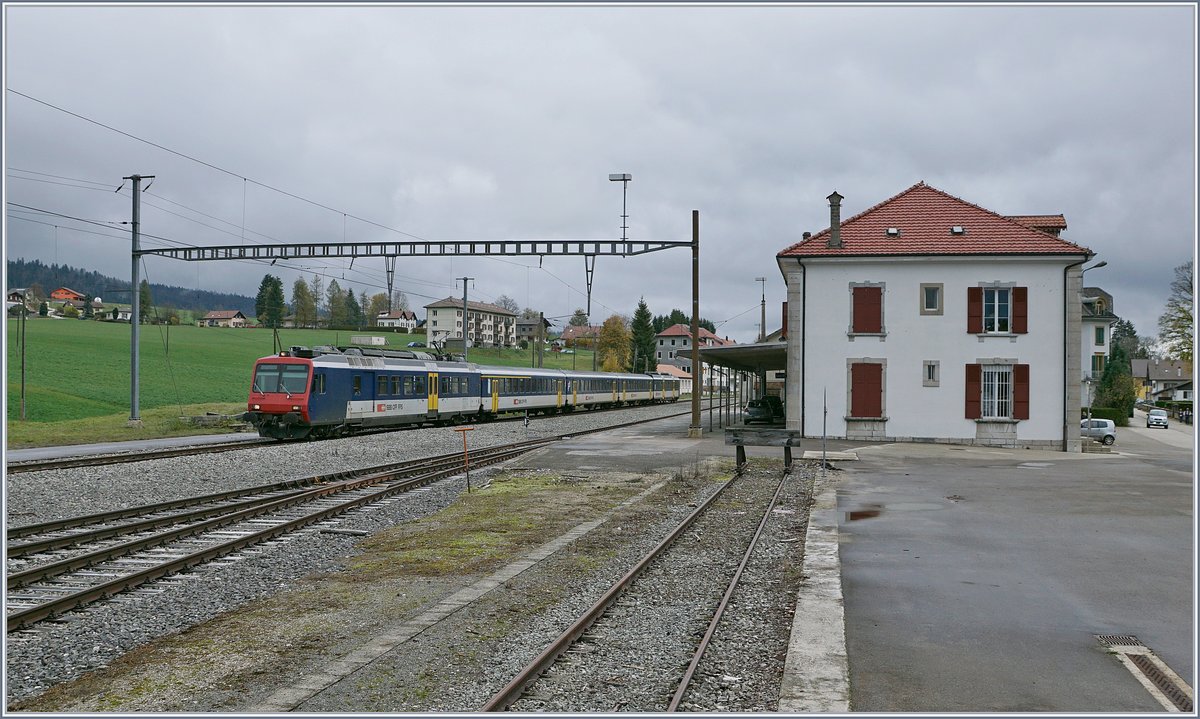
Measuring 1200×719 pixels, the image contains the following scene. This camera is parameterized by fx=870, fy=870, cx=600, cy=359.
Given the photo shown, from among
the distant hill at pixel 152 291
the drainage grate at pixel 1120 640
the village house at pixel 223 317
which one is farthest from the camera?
the village house at pixel 223 317

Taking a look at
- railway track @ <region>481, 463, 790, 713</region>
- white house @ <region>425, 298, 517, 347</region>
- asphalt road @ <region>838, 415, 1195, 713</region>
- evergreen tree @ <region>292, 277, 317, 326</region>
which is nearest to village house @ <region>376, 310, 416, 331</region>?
white house @ <region>425, 298, 517, 347</region>

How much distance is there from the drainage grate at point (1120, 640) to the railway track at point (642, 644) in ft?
9.95

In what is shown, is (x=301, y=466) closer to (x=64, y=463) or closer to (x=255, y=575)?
(x=64, y=463)

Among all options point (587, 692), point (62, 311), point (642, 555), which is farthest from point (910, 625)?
point (62, 311)

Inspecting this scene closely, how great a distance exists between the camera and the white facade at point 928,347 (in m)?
27.5

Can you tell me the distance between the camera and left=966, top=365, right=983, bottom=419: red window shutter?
27.8 metres

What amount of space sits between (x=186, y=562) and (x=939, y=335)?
24.3m

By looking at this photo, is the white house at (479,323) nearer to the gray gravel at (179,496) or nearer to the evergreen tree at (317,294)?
the evergreen tree at (317,294)

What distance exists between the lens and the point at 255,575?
9.45 m

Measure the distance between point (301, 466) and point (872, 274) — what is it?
18.8 metres

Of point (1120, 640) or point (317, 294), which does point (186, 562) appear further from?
point (317, 294)

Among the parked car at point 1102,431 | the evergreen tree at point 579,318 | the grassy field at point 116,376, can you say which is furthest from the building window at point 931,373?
the evergreen tree at point 579,318

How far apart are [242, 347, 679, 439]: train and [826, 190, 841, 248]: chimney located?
50.5ft

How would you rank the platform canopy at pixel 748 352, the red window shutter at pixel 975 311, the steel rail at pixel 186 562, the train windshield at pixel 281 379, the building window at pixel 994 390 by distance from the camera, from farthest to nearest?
the platform canopy at pixel 748 352 < the red window shutter at pixel 975 311 < the building window at pixel 994 390 < the train windshield at pixel 281 379 < the steel rail at pixel 186 562
